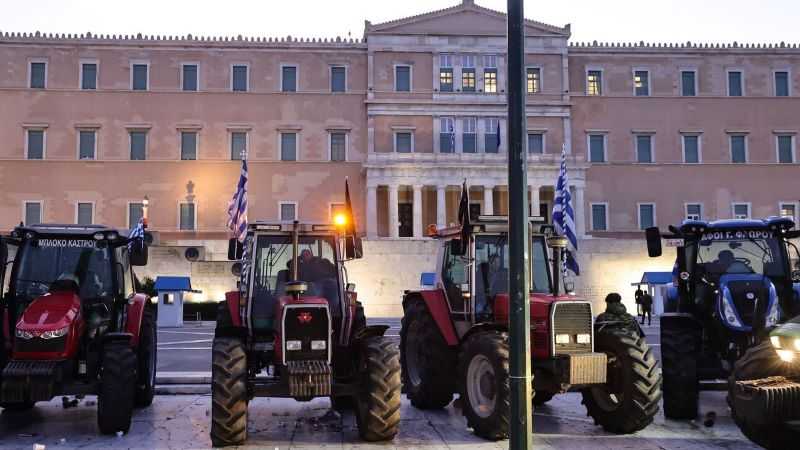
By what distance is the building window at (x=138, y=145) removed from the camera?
4722 cm

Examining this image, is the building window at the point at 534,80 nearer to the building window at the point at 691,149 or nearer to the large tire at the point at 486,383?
the building window at the point at 691,149

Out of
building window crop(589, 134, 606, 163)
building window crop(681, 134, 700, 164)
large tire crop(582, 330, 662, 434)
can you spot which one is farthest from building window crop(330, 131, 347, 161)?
large tire crop(582, 330, 662, 434)

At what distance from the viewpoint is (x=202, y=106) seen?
4775 cm

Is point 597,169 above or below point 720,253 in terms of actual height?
above

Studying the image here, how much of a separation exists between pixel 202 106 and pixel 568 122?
21938mm

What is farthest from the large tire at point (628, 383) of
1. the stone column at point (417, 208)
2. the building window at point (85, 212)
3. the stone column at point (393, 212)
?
the building window at point (85, 212)

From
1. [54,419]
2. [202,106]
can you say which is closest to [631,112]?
[202,106]

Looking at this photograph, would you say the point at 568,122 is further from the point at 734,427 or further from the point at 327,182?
the point at 734,427

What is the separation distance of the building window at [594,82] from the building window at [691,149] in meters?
5.99

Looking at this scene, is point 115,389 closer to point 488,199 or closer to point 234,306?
point 234,306

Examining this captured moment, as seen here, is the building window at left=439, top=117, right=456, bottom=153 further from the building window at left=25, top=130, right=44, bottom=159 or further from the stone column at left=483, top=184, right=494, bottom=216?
the building window at left=25, top=130, right=44, bottom=159

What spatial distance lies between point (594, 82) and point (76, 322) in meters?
45.4

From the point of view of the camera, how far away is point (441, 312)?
10.5 meters

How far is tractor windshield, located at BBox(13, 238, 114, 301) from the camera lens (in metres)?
9.88
